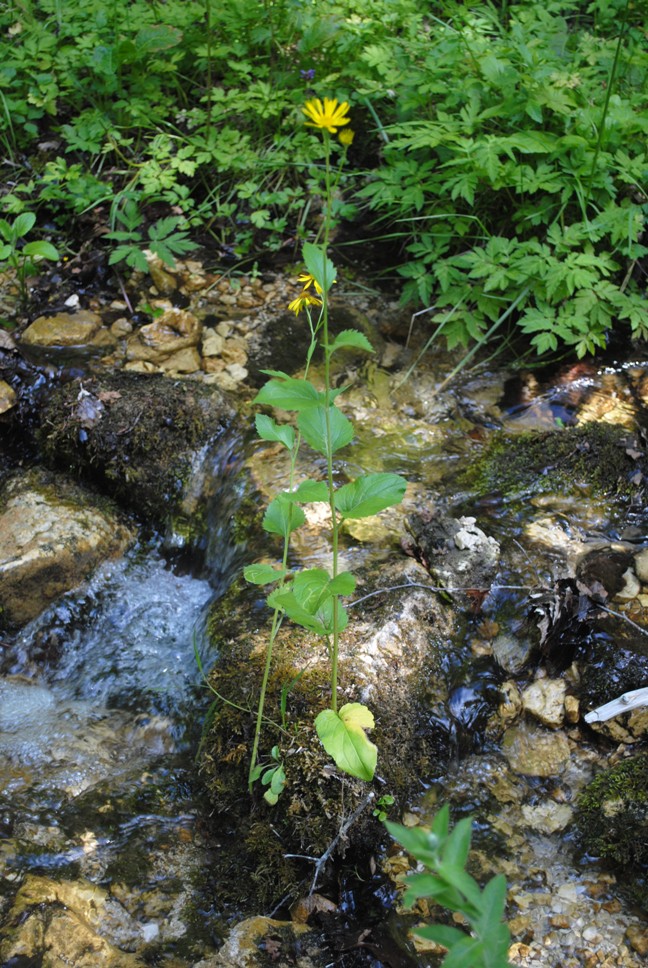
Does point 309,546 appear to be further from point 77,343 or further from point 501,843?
point 77,343

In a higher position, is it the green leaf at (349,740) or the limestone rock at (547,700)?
the green leaf at (349,740)

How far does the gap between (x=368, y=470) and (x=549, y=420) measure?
3.09 ft

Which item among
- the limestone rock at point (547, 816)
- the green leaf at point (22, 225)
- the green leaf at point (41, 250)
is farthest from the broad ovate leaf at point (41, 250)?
the limestone rock at point (547, 816)

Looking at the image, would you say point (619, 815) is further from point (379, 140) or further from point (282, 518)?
point (379, 140)

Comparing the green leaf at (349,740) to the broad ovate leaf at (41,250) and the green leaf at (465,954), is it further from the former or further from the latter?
the broad ovate leaf at (41,250)

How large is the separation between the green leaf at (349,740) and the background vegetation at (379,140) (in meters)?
2.14

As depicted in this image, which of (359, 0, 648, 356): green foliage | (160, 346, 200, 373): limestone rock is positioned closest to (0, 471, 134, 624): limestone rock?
(160, 346, 200, 373): limestone rock

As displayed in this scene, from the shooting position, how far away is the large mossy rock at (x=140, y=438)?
3.52 m

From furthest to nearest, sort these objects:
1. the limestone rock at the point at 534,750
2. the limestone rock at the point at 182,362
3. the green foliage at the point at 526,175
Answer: the limestone rock at the point at 182,362 → the green foliage at the point at 526,175 → the limestone rock at the point at 534,750

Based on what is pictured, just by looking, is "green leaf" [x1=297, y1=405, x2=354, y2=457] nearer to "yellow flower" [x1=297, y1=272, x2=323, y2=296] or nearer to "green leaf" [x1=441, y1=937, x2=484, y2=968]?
"yellow flower" [x1=297, y1=272, x2=323, y2=296]

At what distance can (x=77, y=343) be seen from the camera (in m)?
3.95

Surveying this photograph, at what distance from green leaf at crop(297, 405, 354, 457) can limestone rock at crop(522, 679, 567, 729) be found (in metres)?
1.31

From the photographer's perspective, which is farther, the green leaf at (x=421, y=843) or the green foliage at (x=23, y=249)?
the green foliage at (x=23, y=249)

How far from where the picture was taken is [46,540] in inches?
129
